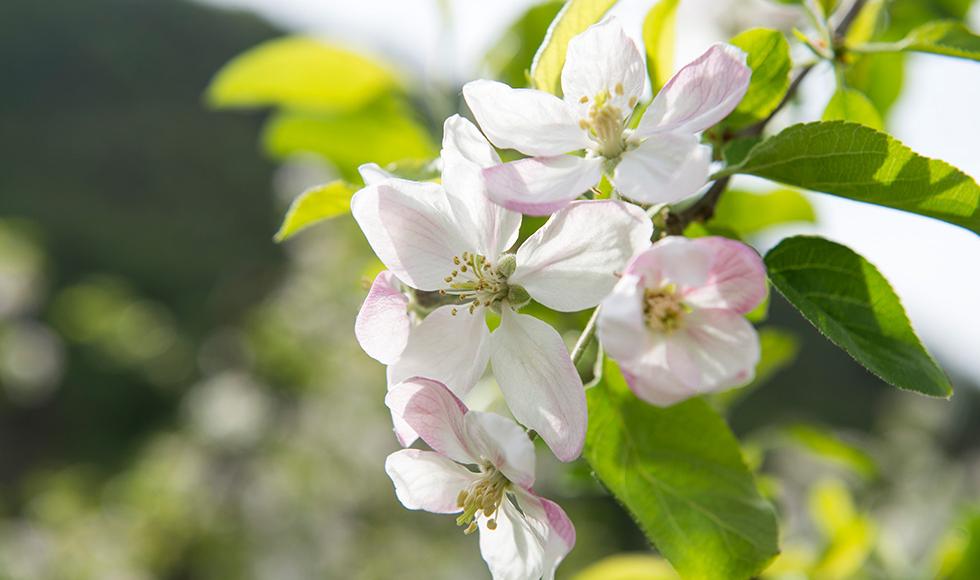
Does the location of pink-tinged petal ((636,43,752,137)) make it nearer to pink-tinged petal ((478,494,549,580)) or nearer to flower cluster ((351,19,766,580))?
flower cluster ((351,19,766,580))

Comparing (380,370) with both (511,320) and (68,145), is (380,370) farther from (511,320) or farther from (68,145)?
(68,145)

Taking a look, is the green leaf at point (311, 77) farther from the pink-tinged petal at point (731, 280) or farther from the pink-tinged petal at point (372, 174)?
the pink-tinged petal at point (731, 280)

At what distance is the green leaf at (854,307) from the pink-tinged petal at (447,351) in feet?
0.54

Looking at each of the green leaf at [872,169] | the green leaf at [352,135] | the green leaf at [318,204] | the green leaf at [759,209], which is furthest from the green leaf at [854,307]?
the green leaf at [352,135]

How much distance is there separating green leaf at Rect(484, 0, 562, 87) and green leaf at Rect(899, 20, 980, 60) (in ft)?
1.15

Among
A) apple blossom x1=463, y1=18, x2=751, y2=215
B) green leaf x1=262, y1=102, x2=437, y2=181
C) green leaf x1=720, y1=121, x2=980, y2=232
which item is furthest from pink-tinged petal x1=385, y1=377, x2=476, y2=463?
green leaf x1=262, y1=102, x2=437, y2=181

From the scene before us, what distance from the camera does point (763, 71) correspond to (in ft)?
1.67

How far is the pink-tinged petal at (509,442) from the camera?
40 cm

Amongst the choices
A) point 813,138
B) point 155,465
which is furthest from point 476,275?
point 155,465

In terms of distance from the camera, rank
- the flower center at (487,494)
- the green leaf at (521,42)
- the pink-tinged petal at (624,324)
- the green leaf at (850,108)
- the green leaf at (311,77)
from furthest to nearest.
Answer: the green leaf at (311,77)
the green leaf at (521,42)
the green leaf at (850,108)
the flower center at (487,494)
the pink-tinged petal at (624,324)

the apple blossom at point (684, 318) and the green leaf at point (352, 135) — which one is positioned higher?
the green leaf at point (352, 135)

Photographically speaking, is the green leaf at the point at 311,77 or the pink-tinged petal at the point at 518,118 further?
the green leaf at the point at 311,77

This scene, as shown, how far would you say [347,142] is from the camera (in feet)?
3.34

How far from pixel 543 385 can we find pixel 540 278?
7 centimetres
